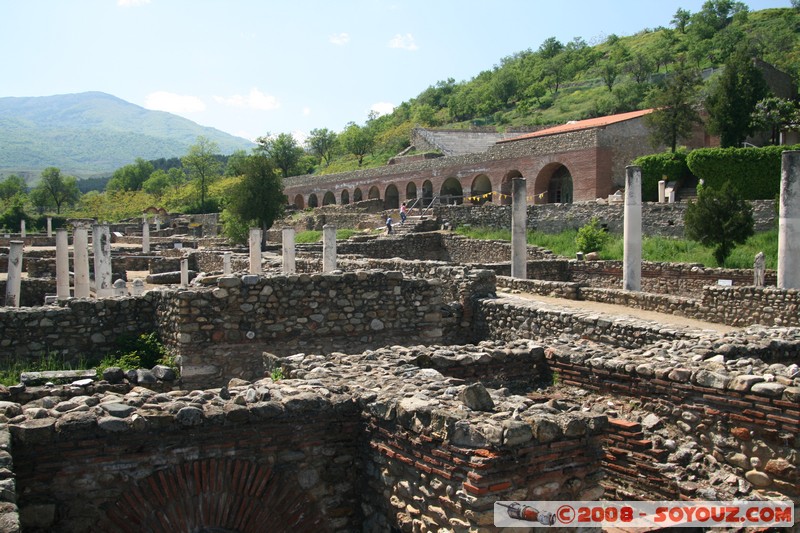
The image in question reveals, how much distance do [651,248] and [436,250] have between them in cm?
968

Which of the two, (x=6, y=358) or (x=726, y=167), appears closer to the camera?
(x=6, y=358)

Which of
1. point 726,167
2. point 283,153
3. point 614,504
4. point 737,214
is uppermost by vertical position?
point 283,153

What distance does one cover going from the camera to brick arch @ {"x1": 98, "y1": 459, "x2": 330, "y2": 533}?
171 inches

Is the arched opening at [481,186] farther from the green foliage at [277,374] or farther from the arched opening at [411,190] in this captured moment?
the green foliage at [277,374]

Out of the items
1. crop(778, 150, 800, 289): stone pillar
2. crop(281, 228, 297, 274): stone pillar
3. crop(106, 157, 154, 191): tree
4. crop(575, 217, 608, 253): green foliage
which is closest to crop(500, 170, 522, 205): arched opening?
crop(575, 217, 608, 253): green foliage

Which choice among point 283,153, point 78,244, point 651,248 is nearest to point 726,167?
point 651,248

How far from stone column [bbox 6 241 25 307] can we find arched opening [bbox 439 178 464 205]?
35079 mm

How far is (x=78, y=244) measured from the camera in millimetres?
17891

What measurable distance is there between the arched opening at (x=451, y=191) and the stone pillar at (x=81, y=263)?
1341 inches

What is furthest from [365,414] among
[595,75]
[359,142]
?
[595,75]

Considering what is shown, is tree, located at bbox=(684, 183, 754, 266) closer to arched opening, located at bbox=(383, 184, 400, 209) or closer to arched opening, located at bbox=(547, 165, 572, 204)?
arched opening, located at bbox=(547, 165, 572, 204)

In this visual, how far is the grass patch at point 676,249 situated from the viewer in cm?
2397

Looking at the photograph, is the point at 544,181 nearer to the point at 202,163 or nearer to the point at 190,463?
the point at 190,463

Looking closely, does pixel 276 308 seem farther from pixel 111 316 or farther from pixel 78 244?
pixel 78 244
